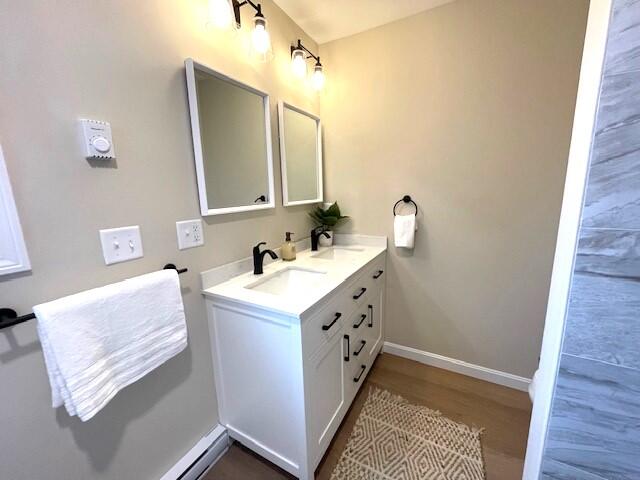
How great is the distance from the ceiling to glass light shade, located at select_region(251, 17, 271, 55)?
0.36m

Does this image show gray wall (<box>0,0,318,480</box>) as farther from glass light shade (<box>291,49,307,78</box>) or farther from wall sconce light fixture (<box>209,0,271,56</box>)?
glass light shade (<box>291,49,307,78</box>)

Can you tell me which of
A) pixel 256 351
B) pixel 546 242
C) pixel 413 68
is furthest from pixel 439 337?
pixel 413 68

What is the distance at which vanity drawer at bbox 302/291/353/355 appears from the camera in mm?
1035

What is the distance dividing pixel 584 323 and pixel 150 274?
1.29 m

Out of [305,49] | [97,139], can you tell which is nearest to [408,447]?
[97,139]

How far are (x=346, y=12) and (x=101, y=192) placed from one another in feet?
5.55

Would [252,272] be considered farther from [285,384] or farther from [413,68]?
[413,68]

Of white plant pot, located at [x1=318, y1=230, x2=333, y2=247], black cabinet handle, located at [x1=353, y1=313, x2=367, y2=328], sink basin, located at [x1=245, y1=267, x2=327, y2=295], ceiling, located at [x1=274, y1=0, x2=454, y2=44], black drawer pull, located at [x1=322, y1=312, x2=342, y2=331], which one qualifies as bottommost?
black cabinet handle, located at [x1=353, y1=313, x2=367, y2=328]

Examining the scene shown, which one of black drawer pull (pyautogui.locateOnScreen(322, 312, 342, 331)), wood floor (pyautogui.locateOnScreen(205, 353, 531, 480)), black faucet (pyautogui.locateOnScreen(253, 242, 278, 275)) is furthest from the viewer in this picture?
black faucet (pyautogui.locateOnScreen(253, 242, 278, 275))

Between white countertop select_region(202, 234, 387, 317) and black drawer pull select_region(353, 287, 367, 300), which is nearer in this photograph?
white countertop select_region(202, 234, 387, 317)

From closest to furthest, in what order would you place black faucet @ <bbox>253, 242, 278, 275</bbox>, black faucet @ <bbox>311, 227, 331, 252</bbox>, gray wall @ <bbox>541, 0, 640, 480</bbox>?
gray wall @ <bbox>541, 0, 640, 480</bbox> → black faucet @ <bbox>253, 242, 278, 275</bbox> → black faucet @ <bbox>311, 227, 331, 252</bbox>

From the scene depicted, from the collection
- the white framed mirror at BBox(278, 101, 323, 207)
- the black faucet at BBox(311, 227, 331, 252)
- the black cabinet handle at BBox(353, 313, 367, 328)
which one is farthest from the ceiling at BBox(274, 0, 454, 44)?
the black cabinet handle at BBox(353, 313, 367, 328)

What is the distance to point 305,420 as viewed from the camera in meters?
1.06

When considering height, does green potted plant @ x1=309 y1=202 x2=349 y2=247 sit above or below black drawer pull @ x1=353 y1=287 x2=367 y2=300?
above
